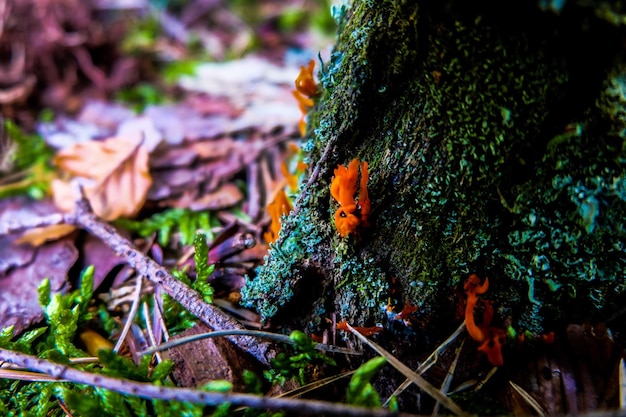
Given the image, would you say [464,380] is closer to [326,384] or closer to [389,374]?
[389,374]

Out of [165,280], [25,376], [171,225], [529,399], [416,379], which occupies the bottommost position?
[529,399]

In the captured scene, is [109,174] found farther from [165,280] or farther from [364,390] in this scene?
[364,390]

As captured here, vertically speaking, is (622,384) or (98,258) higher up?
(98,258)

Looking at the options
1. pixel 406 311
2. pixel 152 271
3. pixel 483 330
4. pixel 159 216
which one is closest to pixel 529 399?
pixel 483 330

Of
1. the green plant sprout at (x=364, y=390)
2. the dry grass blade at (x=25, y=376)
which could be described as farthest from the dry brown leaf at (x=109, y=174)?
the green plant sprout at (x=364, y=390)

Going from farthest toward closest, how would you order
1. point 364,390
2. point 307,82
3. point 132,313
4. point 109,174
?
point 109,174 → point 132,313 → point 307,82 → point 364,390

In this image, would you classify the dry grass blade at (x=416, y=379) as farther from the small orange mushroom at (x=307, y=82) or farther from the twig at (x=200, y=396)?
the small orange mushroom at (x=307, y=82)

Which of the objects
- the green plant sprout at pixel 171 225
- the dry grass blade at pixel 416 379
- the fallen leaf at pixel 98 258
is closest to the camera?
the dry grass blade at pixel 416 379

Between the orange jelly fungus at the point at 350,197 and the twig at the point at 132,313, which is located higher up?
the orange jelly fungus at the point at 350,197
